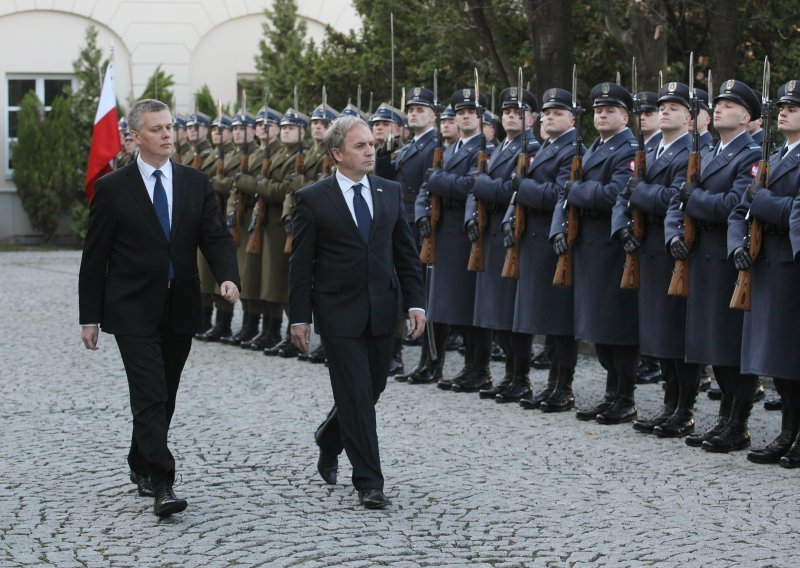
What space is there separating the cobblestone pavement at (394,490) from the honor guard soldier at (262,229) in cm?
246

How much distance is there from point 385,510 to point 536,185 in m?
3.71

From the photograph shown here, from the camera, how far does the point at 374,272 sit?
7555 mm

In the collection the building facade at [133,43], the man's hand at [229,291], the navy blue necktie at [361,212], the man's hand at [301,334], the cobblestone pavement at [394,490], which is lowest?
the cobblestone pavement at [394,490]

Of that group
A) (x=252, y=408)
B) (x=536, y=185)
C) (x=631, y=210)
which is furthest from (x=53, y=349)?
(x=631, y=210)

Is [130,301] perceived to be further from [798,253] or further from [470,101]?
[470,101]

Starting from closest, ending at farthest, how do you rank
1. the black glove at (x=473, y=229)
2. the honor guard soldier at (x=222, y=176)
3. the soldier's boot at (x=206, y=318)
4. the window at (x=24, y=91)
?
the black glove at (x=473, y=229) < the honor guard soldier at (x=222, y=176) < the soldier's boot at (x=206, y=318) < the window at (x=24, y=91)

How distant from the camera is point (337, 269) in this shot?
751 cm

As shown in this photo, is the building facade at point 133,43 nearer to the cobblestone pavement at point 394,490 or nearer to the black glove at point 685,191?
the cobblestone pavement at point 394,490

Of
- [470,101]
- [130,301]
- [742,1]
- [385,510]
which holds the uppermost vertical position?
[742,1]

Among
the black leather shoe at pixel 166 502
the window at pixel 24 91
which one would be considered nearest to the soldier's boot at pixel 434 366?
the black leather shoe at pixel 166 502

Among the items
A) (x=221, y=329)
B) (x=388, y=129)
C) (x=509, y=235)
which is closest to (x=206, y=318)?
(x=221, y=329)

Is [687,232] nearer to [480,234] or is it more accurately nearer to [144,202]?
[480,234]

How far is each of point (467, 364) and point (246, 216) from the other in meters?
3.86

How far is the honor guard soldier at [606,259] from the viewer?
392 inches
